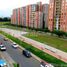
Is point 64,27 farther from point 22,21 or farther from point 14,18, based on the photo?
point 14,18

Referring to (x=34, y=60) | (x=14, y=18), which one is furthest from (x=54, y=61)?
(x=14, y=18)

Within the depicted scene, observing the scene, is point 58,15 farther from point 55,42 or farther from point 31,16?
point 31,16

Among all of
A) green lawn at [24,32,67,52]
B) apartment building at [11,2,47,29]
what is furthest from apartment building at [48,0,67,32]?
apartment building at [11,2,47,29]

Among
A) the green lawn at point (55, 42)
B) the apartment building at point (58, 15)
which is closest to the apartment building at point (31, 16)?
the apartment building at point (58, 15)

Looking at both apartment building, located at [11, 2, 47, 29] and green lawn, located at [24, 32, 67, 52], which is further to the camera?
apartment building, located at [11, 2, 47, 29]

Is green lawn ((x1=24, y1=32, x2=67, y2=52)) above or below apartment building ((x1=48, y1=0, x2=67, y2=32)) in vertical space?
below

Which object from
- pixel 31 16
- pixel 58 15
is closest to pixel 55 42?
pixel 58 15

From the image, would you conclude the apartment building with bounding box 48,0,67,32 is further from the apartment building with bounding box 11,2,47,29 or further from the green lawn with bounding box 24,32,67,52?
the apartment building with bounding box 11,2,47,29

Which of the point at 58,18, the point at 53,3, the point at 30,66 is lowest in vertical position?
the point at 30,66
